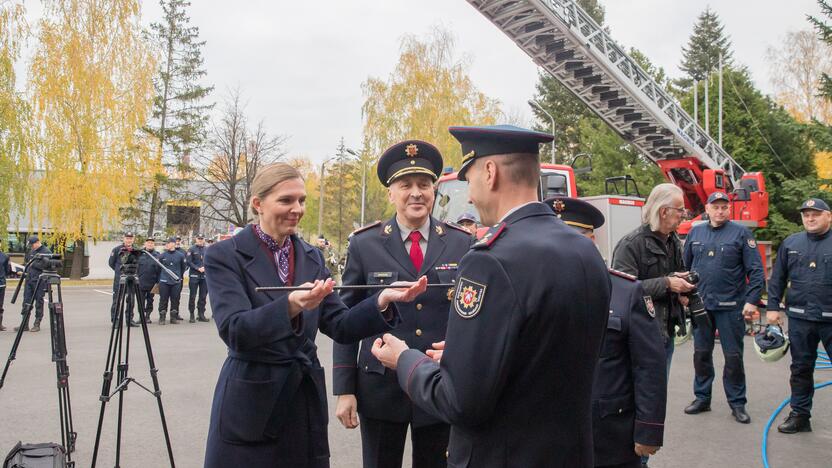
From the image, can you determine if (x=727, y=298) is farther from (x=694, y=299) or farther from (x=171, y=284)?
(x=171, y=284)

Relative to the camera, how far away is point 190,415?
606 centimetres

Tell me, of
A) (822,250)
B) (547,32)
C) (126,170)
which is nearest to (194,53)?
(126,170)

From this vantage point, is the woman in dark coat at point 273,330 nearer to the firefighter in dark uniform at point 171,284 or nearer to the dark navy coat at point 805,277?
the dark navy coat at point 805,277

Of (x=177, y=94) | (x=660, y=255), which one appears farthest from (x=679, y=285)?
(x=177, y=94)

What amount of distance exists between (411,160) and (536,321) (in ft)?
6.14

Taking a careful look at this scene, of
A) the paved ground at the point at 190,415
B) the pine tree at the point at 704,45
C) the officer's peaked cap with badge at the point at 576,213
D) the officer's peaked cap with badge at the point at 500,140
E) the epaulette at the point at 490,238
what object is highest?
the pine tree at the point at 704,45

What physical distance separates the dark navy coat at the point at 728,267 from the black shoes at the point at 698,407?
0.97 metres

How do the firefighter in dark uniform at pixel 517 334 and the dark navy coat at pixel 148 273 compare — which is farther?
the dark navy coat at pixel 148 273

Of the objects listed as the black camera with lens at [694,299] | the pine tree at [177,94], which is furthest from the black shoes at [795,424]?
the pine tree at [177,94]

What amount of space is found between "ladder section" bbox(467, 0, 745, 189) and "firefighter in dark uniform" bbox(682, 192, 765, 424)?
8.45 metres

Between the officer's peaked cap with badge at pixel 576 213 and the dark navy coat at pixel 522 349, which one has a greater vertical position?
the officer's peaked cap with badge at pixel 576 213

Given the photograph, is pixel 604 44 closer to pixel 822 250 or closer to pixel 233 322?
pixel 822 250

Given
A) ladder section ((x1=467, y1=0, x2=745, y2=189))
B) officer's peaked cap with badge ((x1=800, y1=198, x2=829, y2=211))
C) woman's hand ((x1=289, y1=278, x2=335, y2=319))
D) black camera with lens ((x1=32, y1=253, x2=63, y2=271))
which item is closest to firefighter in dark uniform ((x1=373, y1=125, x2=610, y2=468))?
woman's hand ((x1=289, y1=278, x2=335, y2=319))

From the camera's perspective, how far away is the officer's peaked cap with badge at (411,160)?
3283 mm
